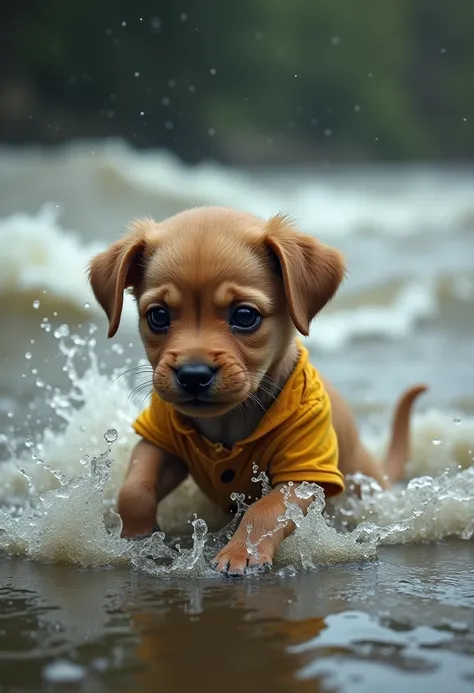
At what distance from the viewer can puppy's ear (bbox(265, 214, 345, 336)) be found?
172 inches

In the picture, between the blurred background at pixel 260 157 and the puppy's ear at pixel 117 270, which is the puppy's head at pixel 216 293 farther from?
the blurred background at pixel 260 157

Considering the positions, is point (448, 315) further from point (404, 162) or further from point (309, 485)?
point (404, 162)

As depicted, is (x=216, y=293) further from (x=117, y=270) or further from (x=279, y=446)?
(x=279, y=446)

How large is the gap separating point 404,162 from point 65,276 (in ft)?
117

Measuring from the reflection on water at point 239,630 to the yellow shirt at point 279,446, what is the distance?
42 centimetres

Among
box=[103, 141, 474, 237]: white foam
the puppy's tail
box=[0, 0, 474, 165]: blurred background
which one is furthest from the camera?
box=[0, 0, 474, 165]: blurred background

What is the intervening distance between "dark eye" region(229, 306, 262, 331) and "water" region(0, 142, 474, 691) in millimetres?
668

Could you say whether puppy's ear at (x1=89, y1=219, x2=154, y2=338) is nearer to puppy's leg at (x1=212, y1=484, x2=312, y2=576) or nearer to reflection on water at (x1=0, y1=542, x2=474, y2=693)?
puppy's leg at (x1=212, y1=484, x2=312, y2=576)

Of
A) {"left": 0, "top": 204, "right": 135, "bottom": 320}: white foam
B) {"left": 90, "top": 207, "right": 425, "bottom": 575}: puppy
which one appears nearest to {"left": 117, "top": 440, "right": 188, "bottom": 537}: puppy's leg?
{"left": 90, "top": 207, "right": 425, "bottom": 575}: puppy

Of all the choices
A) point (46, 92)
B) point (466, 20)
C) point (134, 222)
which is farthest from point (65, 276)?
point (466, 20)

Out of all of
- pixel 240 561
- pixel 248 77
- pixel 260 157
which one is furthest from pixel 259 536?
pixel 248 77

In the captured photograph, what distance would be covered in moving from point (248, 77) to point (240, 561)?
136 ft

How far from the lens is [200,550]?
423 cm

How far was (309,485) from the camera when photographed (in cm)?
443
